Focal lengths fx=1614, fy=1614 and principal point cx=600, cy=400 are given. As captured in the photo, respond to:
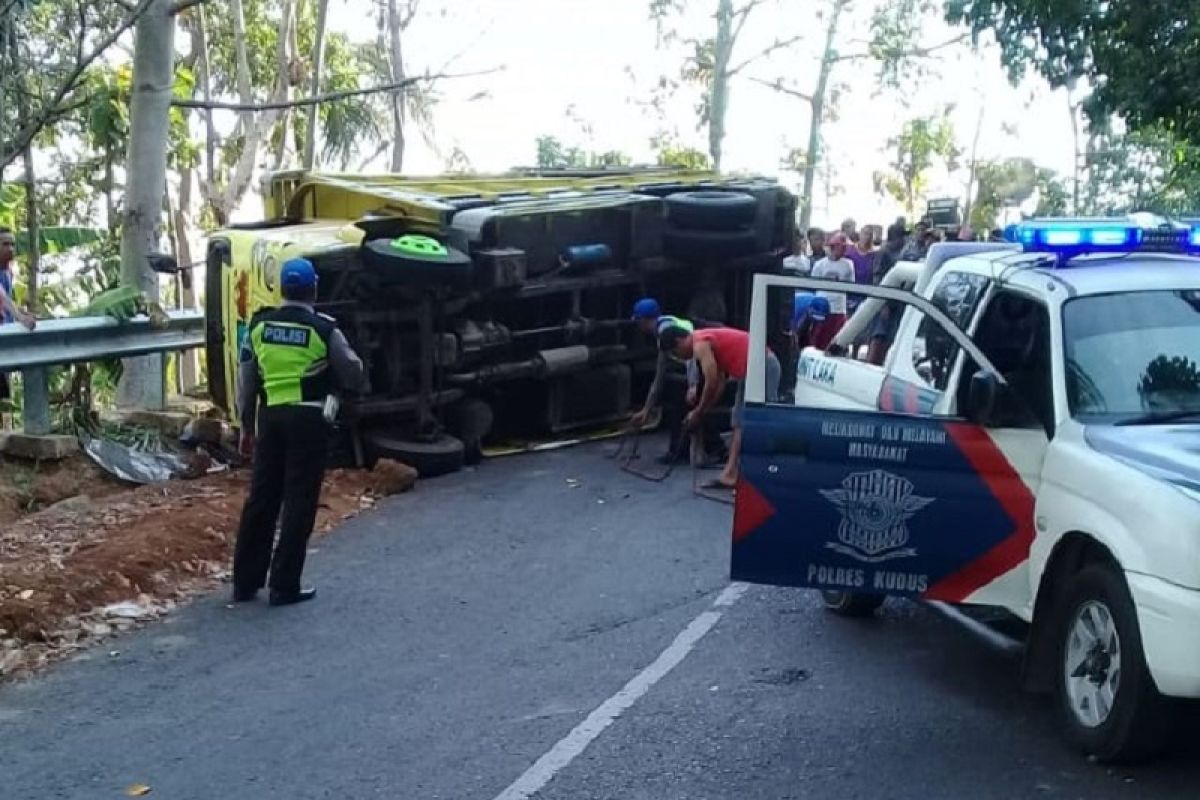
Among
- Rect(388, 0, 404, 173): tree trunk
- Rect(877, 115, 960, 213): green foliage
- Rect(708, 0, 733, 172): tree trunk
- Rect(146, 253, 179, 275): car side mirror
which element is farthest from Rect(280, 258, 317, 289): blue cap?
Rect(877, 115, 960, 213): green foliage

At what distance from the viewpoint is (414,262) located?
11281 millimetres

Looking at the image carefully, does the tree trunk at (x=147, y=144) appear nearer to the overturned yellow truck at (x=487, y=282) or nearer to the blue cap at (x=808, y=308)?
the overturned yellow truck at (x=487, y=282)

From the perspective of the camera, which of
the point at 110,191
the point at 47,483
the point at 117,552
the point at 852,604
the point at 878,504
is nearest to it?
the point at 878,504

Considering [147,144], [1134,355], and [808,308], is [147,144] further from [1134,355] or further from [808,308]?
[1134,355]

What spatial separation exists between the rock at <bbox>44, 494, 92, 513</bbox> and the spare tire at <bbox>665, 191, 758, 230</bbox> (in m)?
5.32

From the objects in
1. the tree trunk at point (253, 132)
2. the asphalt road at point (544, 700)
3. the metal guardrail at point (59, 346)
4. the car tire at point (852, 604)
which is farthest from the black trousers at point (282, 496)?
the tree trunk at point (253, 132)

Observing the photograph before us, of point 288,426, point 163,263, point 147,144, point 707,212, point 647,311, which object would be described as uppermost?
point 147,144

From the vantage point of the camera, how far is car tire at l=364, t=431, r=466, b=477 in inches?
460

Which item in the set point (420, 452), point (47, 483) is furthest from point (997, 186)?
point (47, 483)

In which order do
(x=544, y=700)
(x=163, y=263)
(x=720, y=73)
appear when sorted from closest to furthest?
1. (x=544, y=700)
2. (x=163, y=263)
3. (x=720, y=73)

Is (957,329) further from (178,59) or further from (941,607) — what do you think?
(178,59)

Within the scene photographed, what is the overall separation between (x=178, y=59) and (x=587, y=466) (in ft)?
65.0

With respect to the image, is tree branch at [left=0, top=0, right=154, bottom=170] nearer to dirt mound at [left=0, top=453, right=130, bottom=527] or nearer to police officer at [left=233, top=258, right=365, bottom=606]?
dirt mound at [left=0, top=453, right=130, bottom=527]

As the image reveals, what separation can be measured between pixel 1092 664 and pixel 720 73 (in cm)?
3299
